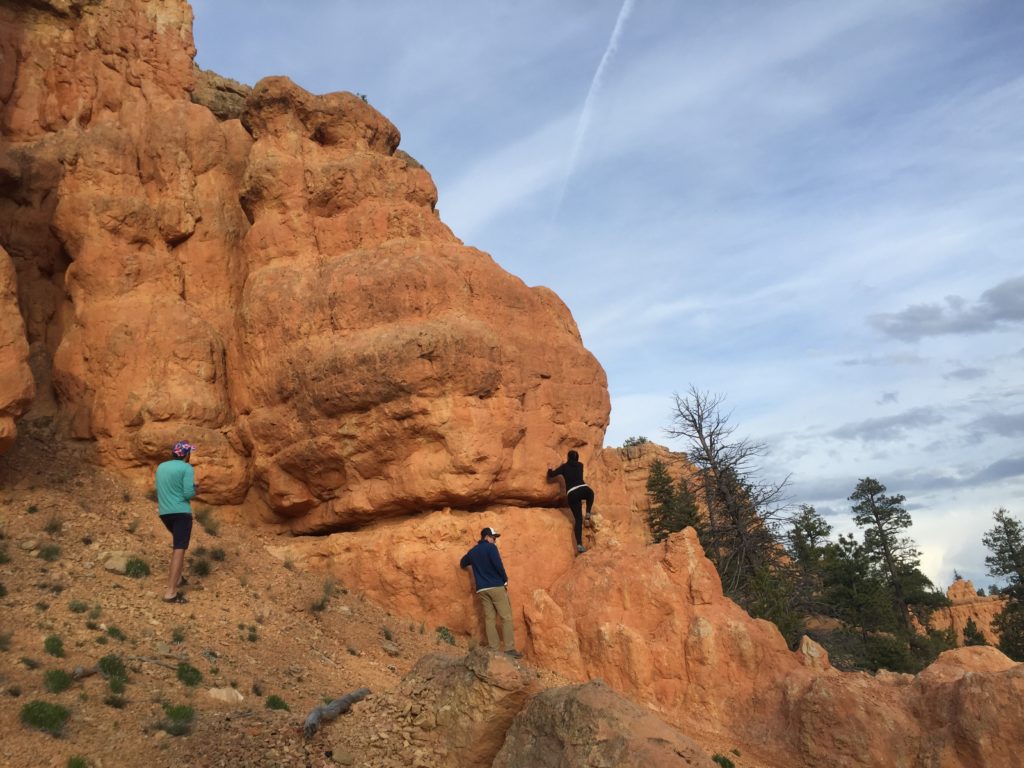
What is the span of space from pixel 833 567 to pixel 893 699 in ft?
62.6

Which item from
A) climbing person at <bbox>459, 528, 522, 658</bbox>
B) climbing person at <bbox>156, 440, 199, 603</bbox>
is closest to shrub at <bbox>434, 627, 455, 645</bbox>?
climbing person at <bbox>459, 528, 522, 658</bbox>

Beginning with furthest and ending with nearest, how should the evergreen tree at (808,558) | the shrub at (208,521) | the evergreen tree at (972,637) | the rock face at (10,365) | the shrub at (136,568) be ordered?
the evergreen tree at (972,637)
the evergreen tree at (808,558)
the shrub at (208,521)
the rock face at (10,365)
the shrub at (136,568)

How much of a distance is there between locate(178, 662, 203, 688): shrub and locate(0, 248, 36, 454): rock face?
5.00 meters

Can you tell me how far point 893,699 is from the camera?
945 cm

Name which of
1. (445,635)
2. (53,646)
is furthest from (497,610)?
(53,646)

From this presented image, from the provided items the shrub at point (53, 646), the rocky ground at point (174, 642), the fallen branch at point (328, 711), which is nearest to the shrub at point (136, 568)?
the rocky ground at point (174, 642)

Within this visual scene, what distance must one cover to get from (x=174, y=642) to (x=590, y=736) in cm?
491

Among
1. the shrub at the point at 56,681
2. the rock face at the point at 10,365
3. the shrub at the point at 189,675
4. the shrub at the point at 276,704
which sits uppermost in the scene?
the rock face at the point at 10,365

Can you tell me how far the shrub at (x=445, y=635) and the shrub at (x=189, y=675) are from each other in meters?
4.51

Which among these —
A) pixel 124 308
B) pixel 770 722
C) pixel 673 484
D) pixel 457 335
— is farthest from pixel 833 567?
pixel 124 308

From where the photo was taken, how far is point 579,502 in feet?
43.1

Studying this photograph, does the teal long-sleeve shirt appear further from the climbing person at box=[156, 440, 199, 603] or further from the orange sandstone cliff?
the orange sandstone cliff

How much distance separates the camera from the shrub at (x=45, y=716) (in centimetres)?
588

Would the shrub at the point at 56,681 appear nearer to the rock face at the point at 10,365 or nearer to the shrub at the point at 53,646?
the shrub at the point at 53,646
